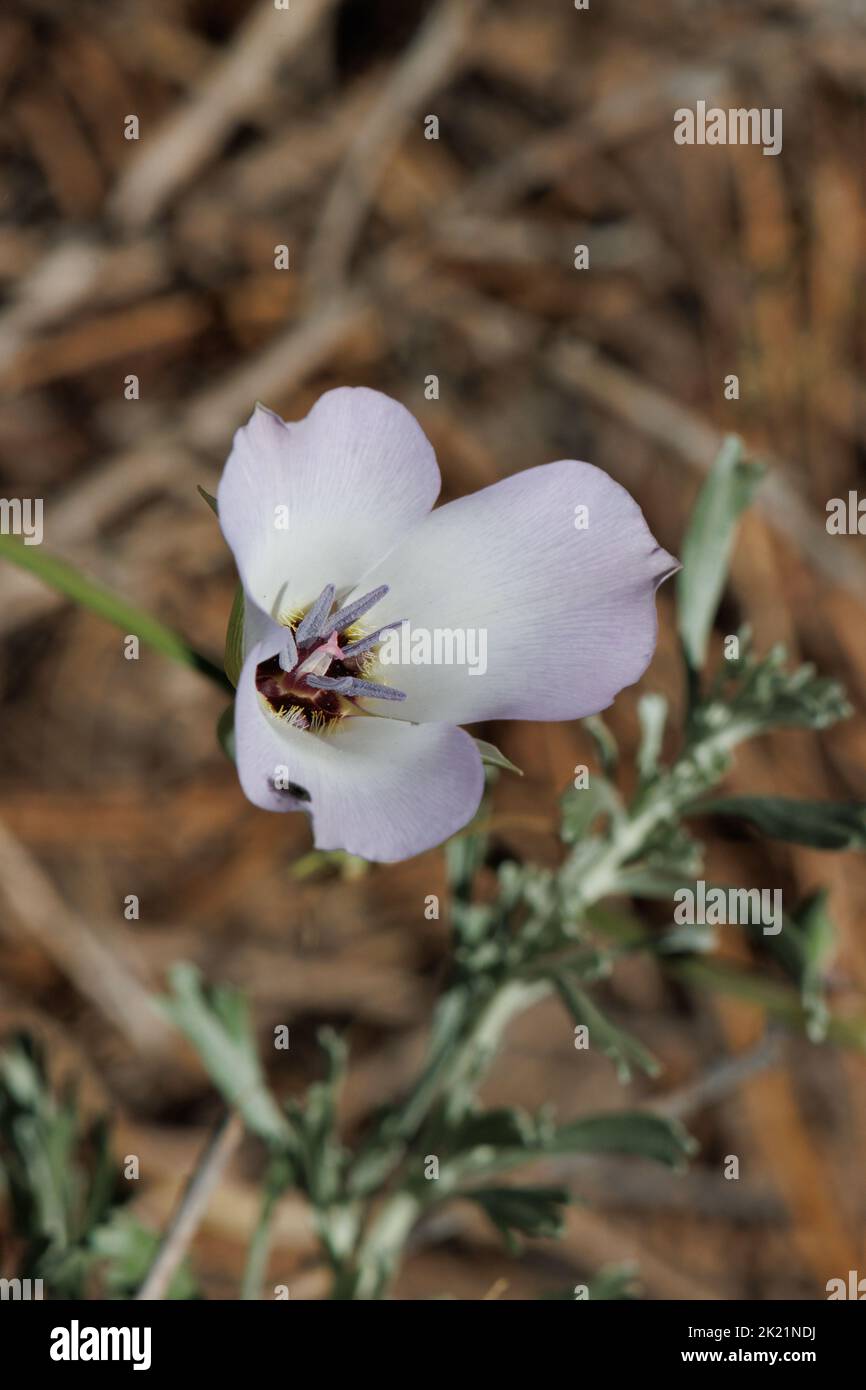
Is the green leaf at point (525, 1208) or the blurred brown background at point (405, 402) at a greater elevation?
the blurred brown background at point (405, 402)

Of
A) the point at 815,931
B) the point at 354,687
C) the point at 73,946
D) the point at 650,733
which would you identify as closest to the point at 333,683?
the point at 354,687

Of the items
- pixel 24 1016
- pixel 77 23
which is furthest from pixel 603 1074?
pixel 77 23

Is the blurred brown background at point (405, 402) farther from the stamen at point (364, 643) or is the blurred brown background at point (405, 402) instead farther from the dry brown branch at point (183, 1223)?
the stamen at point (364, 643)

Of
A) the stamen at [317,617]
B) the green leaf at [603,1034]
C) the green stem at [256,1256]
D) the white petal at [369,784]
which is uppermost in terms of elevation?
the stamen at [317,617]

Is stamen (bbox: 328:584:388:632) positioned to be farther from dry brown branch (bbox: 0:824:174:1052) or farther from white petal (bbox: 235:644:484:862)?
dry brown branch (bbox: 0:824:174:1052)

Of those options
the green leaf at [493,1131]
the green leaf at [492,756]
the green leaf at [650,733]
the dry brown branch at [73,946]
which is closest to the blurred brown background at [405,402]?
the dry brown branch at [73,946]

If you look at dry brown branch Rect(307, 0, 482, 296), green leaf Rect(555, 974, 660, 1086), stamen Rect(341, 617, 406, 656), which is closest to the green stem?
green leaf Rect(555, 974, 660, 1086)

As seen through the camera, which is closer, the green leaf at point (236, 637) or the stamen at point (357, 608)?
the green leaf at point (236, 637)
